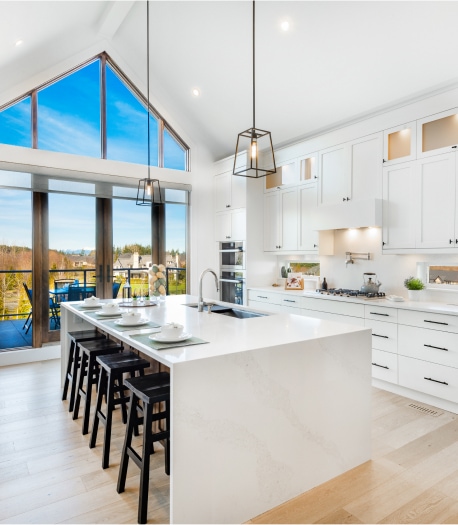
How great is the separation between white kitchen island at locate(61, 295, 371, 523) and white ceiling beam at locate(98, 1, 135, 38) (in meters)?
3.86

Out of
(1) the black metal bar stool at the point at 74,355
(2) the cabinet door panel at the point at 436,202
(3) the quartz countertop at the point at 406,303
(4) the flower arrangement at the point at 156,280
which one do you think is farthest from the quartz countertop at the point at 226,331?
(2) the cabinet door panel at the point at 436,202

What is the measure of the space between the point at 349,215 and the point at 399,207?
1.72 ft

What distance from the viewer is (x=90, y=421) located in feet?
10.3

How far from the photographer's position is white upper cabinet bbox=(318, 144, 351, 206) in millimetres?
4457

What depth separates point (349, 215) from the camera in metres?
4.26

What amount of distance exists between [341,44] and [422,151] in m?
1.31

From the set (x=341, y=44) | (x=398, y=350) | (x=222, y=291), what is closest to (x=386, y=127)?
(x=341, y=44)

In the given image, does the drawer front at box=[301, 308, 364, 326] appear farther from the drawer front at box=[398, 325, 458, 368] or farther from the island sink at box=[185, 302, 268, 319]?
the island sink at box=[185, 302, 268, 319]

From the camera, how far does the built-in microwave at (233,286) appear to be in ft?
19.0

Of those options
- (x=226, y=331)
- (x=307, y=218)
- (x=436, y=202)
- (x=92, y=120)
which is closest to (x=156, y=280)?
(x=226, y=331)

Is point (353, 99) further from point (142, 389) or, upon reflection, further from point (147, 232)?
point (142, 389)

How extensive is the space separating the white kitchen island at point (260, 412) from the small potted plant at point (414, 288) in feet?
5.94

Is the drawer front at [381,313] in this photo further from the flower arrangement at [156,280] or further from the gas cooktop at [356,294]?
the flower arrangement at [156,280]

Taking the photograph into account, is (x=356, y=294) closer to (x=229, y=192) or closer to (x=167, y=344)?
(x=229, y=192)
